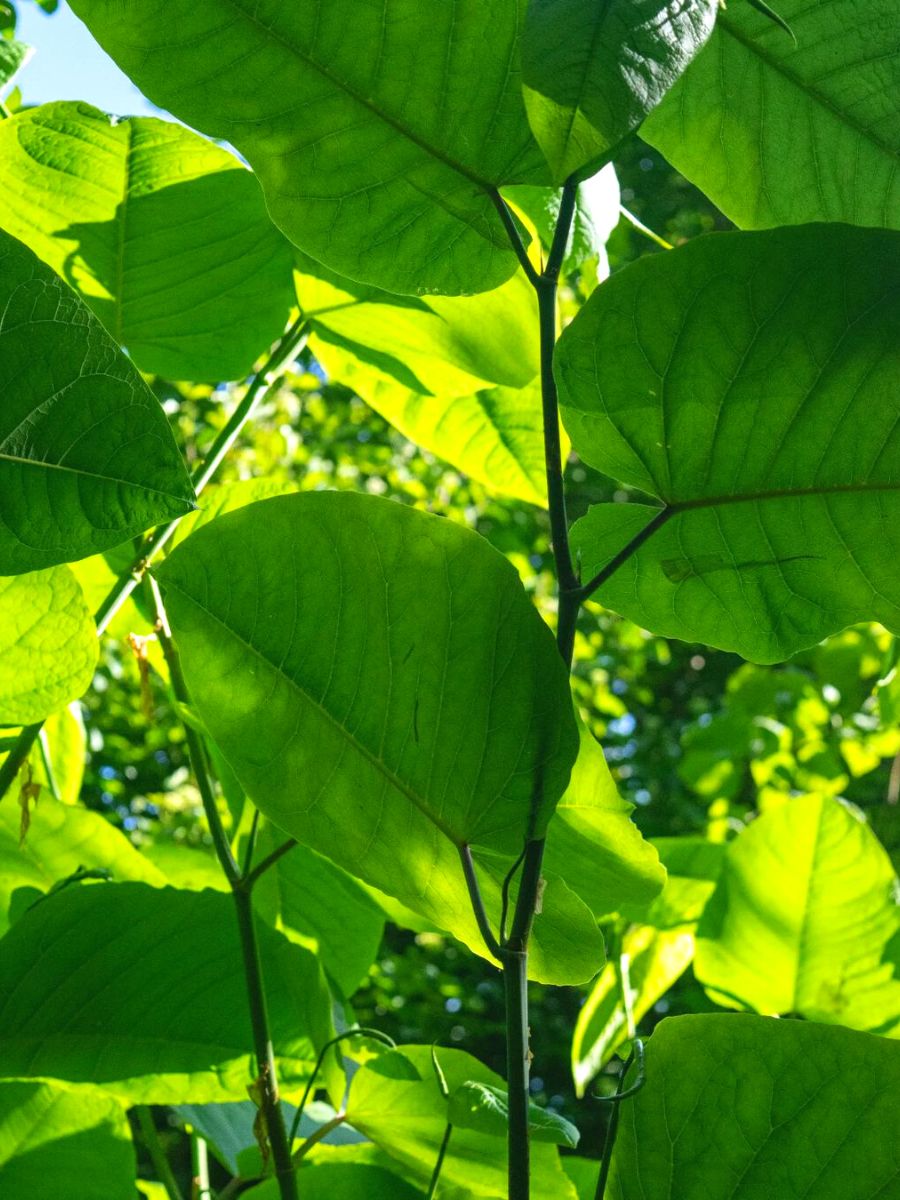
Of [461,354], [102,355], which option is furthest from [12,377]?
[461,354]

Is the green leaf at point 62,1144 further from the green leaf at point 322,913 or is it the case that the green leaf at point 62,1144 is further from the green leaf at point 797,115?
the green leaf at point 797,115

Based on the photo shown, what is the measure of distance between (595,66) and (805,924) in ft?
1.95

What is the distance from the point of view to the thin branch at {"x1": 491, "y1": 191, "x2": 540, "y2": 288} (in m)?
0.40

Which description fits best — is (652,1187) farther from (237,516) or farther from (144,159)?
(144,159)

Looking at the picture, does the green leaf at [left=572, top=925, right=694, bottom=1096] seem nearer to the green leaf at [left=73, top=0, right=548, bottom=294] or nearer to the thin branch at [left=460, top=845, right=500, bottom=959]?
the thin branch at [left=460, top=845, right=500, bottom=959]

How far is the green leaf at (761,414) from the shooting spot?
14.5 inches

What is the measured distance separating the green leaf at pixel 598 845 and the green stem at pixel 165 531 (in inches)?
9.2

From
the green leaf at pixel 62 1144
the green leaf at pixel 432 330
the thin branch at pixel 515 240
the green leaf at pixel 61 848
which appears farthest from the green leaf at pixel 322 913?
the thin branch at pixel 515 240

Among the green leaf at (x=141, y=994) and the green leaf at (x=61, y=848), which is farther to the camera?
the green leaf at (x=61, y=848)

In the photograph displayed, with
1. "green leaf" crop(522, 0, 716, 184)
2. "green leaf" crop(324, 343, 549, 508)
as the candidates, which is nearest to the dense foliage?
"green leaf" crop(522, 0, 716, 184)

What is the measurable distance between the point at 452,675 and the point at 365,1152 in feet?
1.25

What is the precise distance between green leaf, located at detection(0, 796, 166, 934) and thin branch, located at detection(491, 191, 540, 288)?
0.46m

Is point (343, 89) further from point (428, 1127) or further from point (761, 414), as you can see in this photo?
point (428, 1127)

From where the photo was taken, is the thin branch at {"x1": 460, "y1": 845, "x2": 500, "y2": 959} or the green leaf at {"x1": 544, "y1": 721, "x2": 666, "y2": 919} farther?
the green leaf at {"x1": 544, "y1": 721, "x2": 666, "y2": 919}
